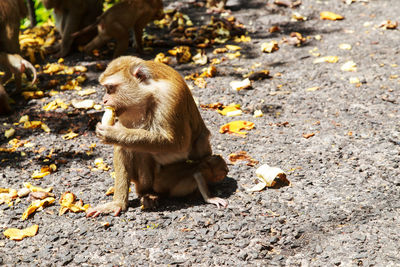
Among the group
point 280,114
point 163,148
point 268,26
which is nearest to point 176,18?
point 268,26

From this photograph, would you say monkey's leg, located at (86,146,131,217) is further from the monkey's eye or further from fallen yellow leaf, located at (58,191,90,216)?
the monkey's eye

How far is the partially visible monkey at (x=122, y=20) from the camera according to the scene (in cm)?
746

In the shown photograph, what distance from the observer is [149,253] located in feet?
11.8

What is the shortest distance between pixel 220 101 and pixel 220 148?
1263mm

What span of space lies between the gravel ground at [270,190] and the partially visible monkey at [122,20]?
63cm

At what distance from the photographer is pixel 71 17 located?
8016mm

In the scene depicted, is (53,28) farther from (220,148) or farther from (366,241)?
(366,241)

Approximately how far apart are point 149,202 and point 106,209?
0.39 m

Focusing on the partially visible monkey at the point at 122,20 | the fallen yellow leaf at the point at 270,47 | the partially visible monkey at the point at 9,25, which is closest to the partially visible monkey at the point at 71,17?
the partially visible monkey at the point at 122,20

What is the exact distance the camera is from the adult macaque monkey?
12.4 ft

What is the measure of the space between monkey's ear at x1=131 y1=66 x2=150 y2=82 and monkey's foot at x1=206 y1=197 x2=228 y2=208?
123 cm

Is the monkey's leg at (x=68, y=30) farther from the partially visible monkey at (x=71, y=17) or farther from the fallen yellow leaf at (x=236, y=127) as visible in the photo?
the fallen yellow leaf at (x=236, y=127)

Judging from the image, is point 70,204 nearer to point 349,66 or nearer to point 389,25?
point 349,66

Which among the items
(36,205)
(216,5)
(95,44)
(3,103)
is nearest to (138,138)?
(36,205)
